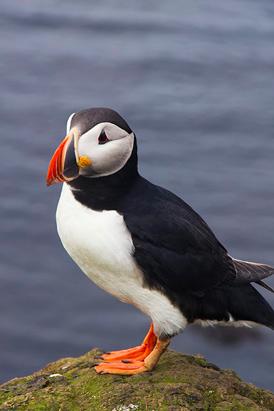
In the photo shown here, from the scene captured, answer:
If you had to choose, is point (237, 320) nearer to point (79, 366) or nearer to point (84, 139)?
point (79, 366)

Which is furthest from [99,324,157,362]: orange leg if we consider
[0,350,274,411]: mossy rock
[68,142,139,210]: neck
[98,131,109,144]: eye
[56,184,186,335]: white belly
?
[98,131,109,144]: eye

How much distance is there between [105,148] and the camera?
4.65 meters

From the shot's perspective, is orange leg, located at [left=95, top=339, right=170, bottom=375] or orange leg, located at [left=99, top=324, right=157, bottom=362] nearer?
orange leg, located at [left=95, top=339, right=170, bottom=375]

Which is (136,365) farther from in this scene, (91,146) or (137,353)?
(91,146)

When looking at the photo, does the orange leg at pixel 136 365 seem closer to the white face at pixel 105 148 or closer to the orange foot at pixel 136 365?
the orange foot at pixel 136 365

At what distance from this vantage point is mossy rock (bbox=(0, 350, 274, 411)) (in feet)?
15.7

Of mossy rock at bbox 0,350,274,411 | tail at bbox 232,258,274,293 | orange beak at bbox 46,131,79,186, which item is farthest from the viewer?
tail at bbox 232,258,274,293

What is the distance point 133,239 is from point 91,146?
0.54 meters

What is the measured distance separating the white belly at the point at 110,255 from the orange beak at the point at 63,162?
0.24 m

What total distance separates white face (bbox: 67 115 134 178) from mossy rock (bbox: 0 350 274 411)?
1.10m

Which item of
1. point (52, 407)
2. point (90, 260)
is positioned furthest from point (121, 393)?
point (90, 260)

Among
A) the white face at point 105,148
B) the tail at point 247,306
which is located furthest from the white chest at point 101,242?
the tail at point 247,306

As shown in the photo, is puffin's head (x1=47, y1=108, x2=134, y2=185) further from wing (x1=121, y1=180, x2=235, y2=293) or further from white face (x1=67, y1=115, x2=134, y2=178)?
wing (x1=121, y1=180, x2=235, y2=293)

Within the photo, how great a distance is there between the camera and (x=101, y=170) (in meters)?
4.75
